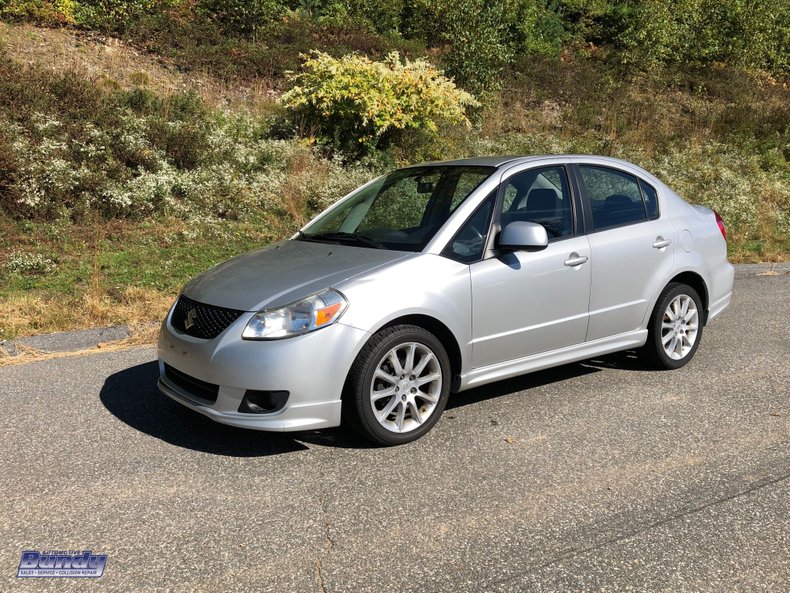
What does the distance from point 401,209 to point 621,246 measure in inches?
62.7

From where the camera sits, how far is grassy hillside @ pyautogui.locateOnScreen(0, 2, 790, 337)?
28.7 feet

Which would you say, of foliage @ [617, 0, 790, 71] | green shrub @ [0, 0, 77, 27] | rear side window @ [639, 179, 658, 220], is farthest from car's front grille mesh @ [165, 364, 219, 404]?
foliage @ [617, 0, 790, 71]

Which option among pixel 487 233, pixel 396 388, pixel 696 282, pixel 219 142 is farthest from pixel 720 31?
pixel 396 388

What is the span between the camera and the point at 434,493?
12.4ft

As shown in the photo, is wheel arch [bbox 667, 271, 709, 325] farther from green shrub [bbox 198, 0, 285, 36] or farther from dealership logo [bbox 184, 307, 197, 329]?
green shrub [bbox 198, 0, 285, 36]

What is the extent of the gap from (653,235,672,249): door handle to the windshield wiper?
215cm

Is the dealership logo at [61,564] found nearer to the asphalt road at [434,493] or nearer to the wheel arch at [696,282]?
the asphalt road at [434,493]

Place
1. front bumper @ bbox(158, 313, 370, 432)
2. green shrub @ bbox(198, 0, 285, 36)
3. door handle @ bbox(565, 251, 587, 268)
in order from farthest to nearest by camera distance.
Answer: green shrub @ bbox(198, 0, 285, 36) → door handle @ bbox(565, 251, 587, 268) → front bumper @ bbox(158, 313, 370, 432)

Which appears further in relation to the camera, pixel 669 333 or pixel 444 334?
pixel 669 333

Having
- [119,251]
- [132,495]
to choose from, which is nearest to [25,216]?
[119,251]

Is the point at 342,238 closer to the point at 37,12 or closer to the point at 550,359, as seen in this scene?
the point at 550,359

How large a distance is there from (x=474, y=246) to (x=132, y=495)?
8.03ft

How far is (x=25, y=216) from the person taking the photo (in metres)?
9.48

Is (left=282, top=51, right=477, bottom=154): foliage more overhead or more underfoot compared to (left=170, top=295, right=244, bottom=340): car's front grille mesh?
more overhead
